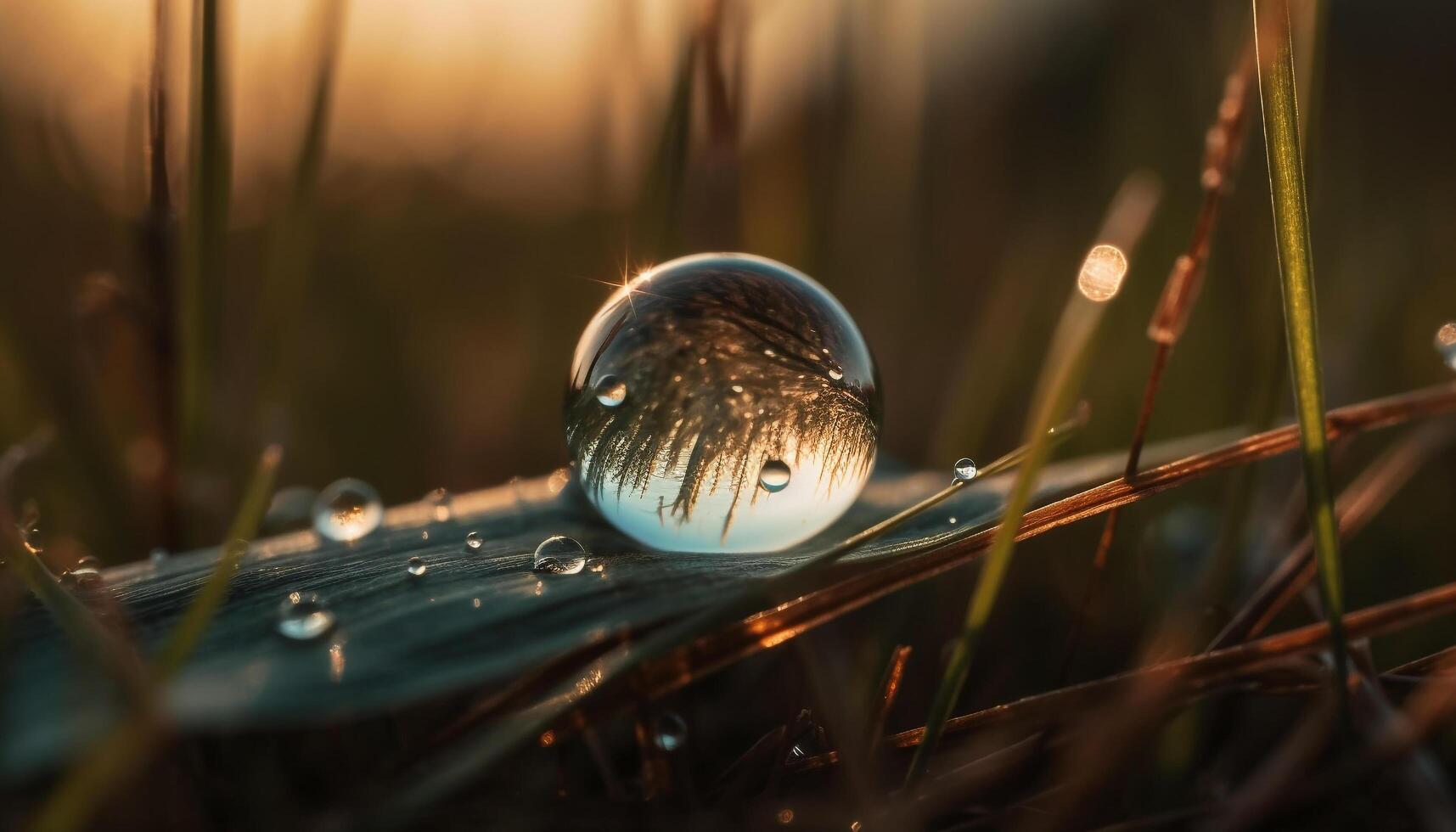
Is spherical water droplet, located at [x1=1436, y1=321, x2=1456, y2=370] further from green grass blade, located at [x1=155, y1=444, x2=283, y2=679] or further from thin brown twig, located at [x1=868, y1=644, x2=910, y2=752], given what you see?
green grass blade, located at [x1=155, y1=444, x2=283, y2=679]

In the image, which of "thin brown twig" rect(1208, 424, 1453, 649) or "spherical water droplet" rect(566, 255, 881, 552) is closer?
"thin brown twig" rect(1208, 424, 1453, 649)

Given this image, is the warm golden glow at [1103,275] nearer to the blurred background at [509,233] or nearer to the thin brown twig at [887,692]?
the blurred background at [509,233]

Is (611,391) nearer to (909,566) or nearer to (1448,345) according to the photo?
(909,566)

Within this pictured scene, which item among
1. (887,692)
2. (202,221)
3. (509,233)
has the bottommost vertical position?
(509,233)

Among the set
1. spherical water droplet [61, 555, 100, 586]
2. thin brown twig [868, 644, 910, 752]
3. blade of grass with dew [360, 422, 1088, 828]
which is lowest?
thin brown twig [868, 644, 910, 752]

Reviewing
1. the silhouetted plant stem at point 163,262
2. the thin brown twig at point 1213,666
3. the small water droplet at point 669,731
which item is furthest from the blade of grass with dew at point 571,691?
the silhouetted plant stem at point 163,262

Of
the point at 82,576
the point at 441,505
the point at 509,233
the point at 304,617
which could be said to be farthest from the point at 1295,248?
the point at 509,233

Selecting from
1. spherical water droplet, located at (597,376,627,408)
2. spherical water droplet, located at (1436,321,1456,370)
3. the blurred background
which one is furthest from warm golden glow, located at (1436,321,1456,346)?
spherical water droplet, located at (597,376,627,408)

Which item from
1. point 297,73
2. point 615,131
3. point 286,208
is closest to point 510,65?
point 615,131
